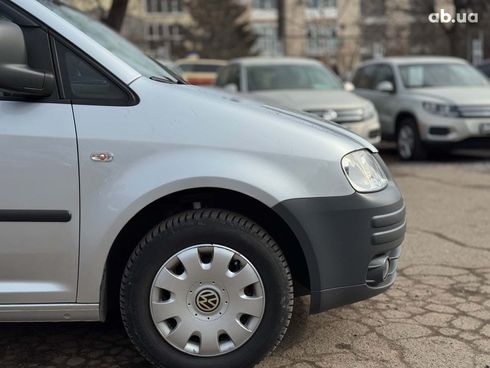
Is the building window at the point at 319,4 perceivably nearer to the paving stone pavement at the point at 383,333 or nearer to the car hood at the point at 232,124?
the paving stone pavement at the point at 383,333

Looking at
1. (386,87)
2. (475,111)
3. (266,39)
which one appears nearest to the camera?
(475,111)

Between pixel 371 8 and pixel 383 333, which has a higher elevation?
pixel 371 8

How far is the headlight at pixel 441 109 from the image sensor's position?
9.05 meters

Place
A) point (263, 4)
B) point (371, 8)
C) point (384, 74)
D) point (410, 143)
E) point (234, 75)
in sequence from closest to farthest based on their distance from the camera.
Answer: point (234, 75)
point (410, 143)
point (384, 74)
point (371, 8)
point (263, 4)

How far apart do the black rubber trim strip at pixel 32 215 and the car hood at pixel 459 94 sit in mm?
7625

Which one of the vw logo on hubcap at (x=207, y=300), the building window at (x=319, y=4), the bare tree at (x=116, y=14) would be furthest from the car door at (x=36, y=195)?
the building window at (x=319, y=4)

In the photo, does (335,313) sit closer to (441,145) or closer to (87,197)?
(87,197)

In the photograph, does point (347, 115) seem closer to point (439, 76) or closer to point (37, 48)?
point (439, 76)

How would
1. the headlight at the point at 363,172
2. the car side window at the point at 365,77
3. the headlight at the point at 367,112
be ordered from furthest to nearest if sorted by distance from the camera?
the car side window at the point at 365,77 < the headlight at the point at 367,112 < the headlight at the point at 363,172

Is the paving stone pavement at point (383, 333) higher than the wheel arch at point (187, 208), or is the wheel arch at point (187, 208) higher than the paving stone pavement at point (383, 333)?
the wheel arch at point (187, 208)

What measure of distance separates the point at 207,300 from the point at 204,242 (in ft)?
0.88

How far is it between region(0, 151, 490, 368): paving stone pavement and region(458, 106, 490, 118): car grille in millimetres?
4655

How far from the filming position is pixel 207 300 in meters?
2.75

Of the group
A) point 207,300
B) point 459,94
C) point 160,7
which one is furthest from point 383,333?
point 160,7
